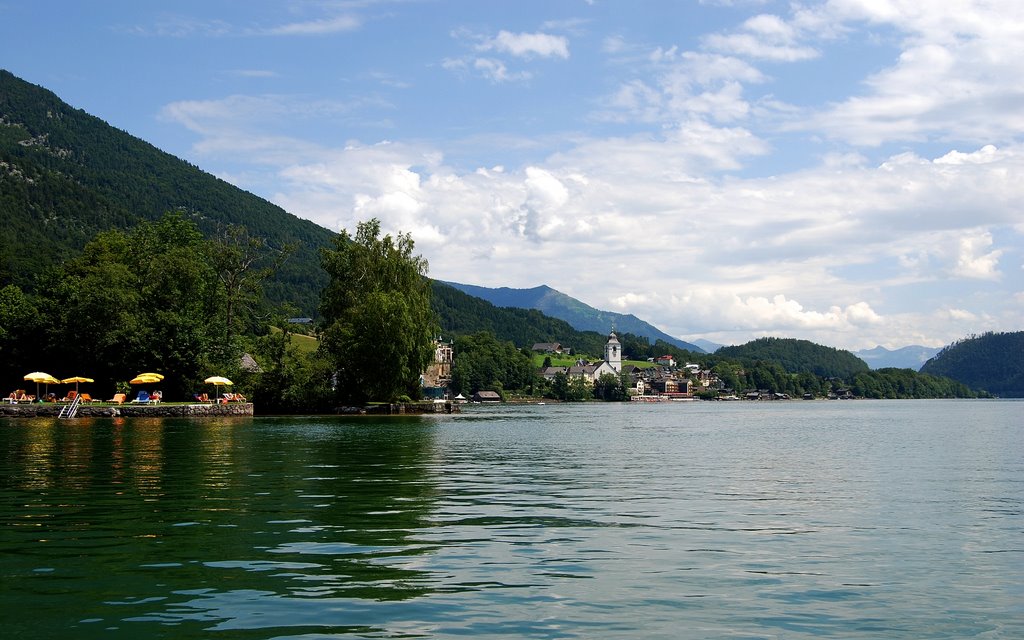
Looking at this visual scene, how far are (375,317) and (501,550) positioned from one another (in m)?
60.1

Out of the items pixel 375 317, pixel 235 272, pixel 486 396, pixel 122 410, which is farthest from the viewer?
pixel 486 396

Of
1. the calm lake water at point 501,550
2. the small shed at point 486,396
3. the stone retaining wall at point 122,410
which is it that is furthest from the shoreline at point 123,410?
the small shed at point 486,396

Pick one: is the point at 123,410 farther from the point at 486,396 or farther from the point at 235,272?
the point at 486,396

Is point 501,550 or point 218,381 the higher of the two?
point 218,381

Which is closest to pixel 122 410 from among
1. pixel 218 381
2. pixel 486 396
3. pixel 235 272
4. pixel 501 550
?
pixel 218 381

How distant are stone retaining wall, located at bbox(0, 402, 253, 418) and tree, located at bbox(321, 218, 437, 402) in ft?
39.5

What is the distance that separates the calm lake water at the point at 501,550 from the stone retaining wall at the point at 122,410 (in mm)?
36917

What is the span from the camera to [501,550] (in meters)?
13.1

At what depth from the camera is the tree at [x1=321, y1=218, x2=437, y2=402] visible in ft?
238

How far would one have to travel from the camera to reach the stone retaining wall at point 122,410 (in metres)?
61.8

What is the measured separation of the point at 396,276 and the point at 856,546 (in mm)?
67077

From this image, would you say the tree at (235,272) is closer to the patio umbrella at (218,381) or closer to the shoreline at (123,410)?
the patio umbrella at (218,381)

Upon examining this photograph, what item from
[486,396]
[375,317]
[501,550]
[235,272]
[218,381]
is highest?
[235,272]

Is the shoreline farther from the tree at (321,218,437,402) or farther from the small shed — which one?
the small shed
